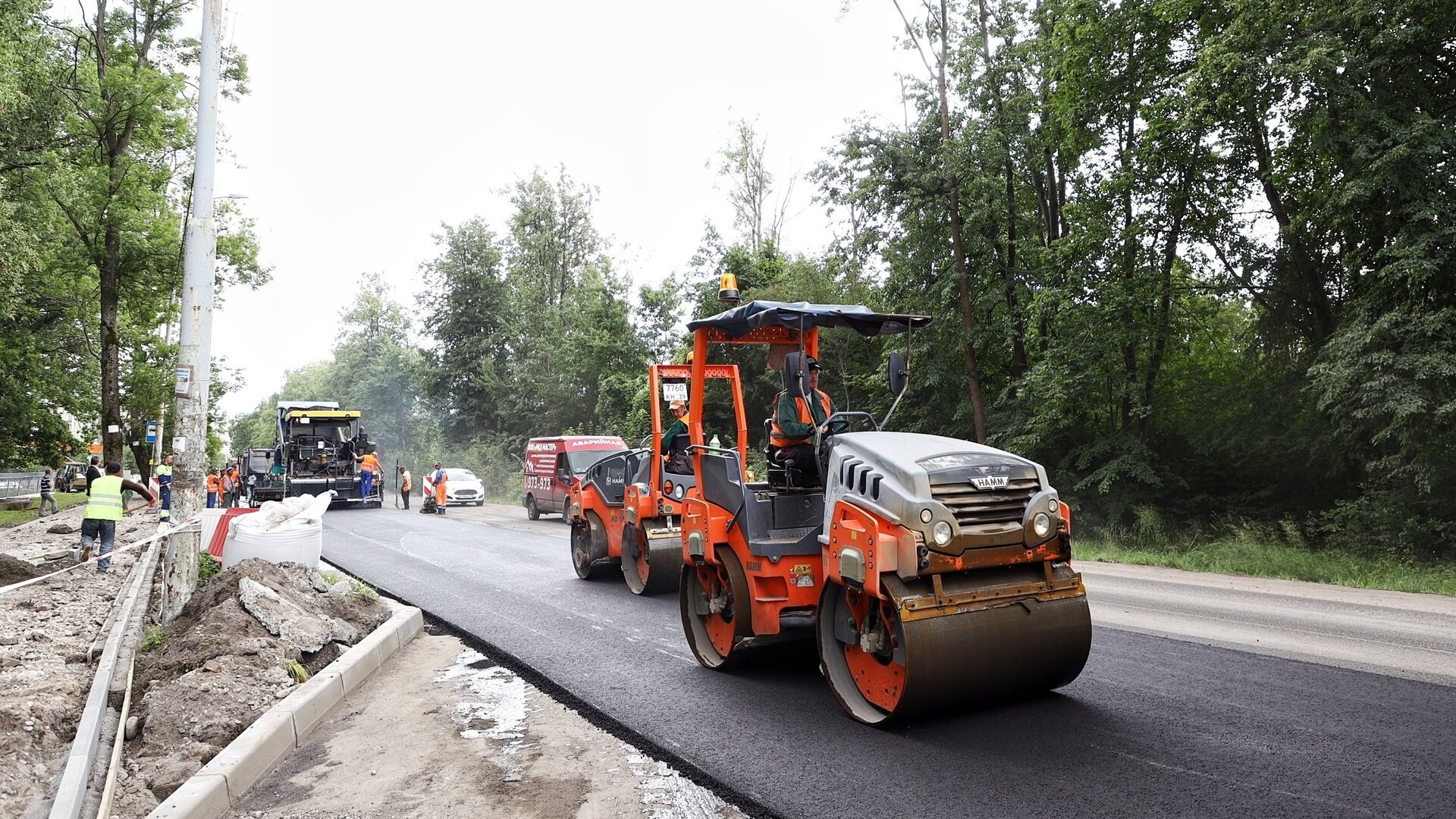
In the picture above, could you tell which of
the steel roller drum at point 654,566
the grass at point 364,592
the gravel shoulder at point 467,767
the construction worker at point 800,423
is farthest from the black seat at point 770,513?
the grass at point 364,592

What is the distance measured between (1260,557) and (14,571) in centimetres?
1618

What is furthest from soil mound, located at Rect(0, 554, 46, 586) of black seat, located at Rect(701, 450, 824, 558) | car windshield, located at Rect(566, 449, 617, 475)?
car windshield, located at Rect(566, 449, 617, 475)

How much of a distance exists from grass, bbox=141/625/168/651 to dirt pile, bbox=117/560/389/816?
0.06 ft

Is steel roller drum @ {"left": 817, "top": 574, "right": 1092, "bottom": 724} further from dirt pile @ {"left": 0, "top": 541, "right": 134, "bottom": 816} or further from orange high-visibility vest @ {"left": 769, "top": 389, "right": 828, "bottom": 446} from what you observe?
dirt pile @ {"left": 0, "top": 541, "right": 134, "bottom": 816}

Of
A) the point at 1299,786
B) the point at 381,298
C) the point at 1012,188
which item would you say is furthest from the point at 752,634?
the point at 381,298

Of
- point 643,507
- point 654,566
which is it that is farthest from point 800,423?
point 654,566

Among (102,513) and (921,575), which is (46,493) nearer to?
(102,513)

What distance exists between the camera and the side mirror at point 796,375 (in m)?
5.94

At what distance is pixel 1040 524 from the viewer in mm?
5012

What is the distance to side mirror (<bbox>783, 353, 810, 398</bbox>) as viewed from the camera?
5.94 meters

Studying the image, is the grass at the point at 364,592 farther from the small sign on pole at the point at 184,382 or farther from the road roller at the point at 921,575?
the road roller at the point at 921,575

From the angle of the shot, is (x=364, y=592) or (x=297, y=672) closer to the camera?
(x=297, y=672)

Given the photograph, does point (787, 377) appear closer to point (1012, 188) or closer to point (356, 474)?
point (1012, 188)

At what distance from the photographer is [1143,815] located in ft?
12.4
